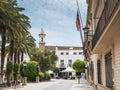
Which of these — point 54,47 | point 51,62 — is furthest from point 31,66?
point 54,47

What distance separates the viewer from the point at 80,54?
113625 millimetres

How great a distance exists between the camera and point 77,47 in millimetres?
119375

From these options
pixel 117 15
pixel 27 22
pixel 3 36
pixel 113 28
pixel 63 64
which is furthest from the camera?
pixel 63 64

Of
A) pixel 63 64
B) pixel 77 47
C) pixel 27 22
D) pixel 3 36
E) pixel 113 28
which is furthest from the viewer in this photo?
pixel 77 47

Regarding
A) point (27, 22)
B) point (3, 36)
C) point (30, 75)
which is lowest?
point (30, 75)

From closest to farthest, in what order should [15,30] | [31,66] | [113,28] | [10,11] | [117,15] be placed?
1. [117,15]
2. [113,28]
3. [10,11]
4. [15,30]
5. [31,66]

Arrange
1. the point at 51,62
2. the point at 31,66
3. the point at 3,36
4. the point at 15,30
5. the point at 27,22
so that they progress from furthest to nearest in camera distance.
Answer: the point at 51,62 → the point at 31,66 → the point at 27,22 → the point at 3,36 → the point at 15,30

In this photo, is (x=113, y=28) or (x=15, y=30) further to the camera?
(x=15, y=30)

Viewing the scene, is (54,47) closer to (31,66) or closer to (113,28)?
(31,66)

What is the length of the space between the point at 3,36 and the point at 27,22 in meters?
9.62

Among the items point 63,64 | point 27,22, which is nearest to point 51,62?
point 27,22

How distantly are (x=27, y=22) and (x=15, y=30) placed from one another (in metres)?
11.7

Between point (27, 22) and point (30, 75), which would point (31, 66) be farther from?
point (27, 22)

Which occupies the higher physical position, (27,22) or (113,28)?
(27,22)
